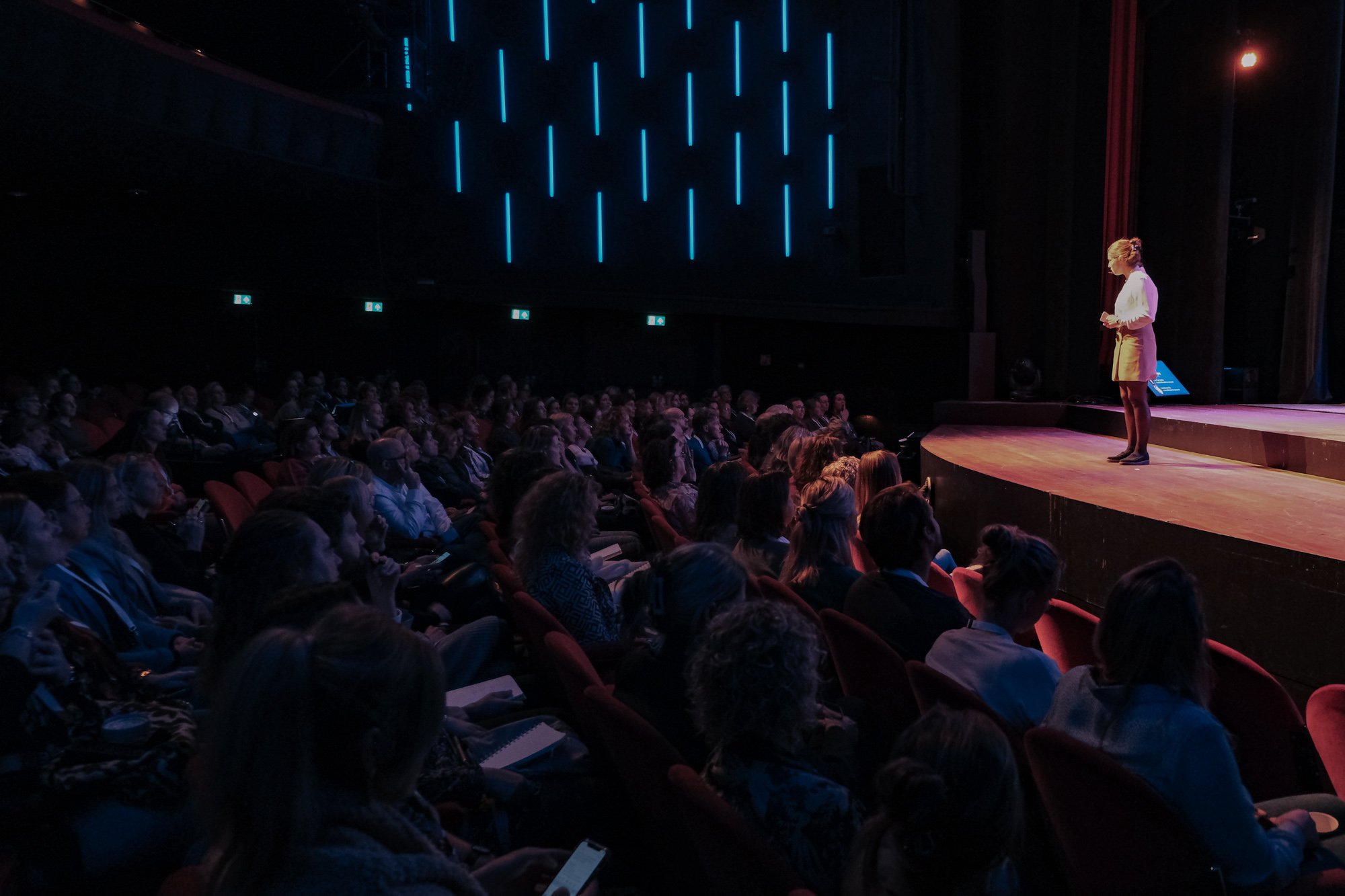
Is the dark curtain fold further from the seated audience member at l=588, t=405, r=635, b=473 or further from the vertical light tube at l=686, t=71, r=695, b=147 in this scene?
the vertical light tube at l=686, t=71, r=695, b=147

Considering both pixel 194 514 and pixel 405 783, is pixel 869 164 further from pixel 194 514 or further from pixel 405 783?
pixel 405 783

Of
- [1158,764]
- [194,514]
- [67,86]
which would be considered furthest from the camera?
[67,86]

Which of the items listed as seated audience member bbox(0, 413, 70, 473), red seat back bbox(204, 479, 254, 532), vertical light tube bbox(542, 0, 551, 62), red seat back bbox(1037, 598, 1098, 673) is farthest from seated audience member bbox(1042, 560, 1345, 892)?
vertical light tube bbox(542, 0, 551, 62)

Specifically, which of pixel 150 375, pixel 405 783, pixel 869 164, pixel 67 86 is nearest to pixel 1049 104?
pixel 869 164

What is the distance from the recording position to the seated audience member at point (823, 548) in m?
2.96

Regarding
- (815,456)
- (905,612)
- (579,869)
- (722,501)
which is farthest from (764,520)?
(579,869)

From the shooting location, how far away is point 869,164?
11594mm

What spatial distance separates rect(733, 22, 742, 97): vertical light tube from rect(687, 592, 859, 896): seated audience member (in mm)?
12356

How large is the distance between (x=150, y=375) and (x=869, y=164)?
10.8 metres

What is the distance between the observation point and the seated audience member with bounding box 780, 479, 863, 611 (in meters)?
2.96

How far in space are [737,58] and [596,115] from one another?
2213 millimetres

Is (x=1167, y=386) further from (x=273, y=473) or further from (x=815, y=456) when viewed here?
(x=273, y=473)

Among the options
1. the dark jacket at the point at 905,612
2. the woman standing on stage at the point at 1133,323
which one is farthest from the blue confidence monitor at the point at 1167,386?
the dark jacket at the point at 905,612

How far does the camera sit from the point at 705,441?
7676mm
